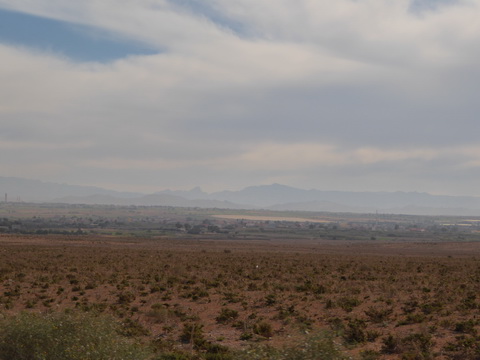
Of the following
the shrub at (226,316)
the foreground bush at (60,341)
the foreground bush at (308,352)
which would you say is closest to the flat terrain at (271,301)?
the shrub at (226,316)

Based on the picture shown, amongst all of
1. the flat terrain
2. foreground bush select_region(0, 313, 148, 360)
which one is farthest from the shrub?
foreground bush select_region(0, 313, 148, 360)

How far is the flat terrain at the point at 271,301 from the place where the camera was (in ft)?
60.4

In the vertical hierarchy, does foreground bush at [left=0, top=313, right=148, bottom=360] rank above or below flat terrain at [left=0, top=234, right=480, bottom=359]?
above

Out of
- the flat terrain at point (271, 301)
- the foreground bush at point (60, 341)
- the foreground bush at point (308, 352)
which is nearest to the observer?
the foreground bush at point (308, 352)

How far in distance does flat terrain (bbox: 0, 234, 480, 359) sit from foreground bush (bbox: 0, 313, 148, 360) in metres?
5.15

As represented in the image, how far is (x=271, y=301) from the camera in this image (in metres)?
25.2

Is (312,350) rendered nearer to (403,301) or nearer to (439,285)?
(403,301)

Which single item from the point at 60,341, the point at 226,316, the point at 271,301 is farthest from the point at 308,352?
the point at 271,301

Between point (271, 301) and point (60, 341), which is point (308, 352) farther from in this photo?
point (271, 301)

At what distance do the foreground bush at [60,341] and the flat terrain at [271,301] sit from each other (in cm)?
515

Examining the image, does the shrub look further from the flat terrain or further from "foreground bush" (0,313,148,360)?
"foreground bush" (0,313,148,360)

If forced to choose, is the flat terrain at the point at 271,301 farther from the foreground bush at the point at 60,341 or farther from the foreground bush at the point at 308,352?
the foreground bush at the point at 60,341

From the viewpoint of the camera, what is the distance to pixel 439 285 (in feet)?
97.4

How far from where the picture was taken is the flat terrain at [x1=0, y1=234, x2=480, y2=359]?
18422 millimetres
